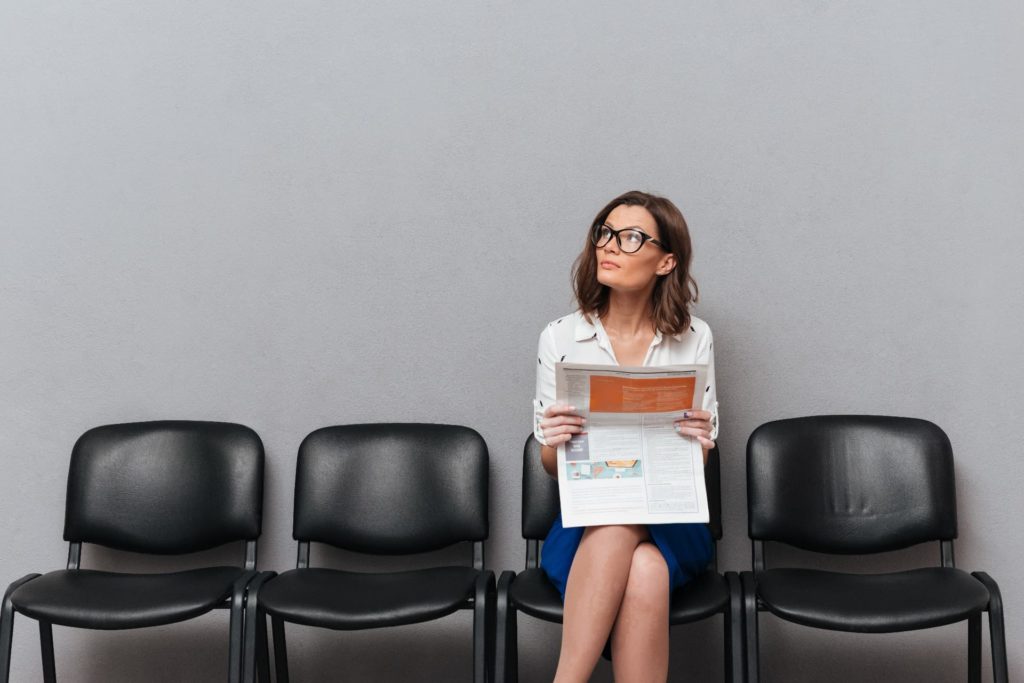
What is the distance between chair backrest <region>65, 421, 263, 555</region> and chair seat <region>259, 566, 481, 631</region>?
1.08ft

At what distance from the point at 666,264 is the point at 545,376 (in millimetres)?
415

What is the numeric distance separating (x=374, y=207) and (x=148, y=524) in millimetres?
1148

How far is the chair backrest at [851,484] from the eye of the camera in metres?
2.46

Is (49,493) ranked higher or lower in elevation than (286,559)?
higher

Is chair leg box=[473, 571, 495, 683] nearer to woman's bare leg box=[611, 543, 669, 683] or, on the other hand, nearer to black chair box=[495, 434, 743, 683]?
black chair box=[495, 434, 743, 683]

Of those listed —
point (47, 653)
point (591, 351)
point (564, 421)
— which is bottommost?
point (47, 653)

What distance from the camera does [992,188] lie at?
2582 mm

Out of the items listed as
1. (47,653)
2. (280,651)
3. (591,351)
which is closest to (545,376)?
(591,351)

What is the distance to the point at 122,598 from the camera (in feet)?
7.47

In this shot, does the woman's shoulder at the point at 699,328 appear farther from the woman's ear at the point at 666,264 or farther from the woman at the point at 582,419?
the woman's ear at the point at 666,264

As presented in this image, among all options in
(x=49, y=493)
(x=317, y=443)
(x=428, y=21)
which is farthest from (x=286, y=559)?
(x=428, y=21)

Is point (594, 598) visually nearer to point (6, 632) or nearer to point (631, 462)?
point (631, 462)

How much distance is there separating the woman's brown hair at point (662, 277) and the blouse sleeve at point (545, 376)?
0.12 meters

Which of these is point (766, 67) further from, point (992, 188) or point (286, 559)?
point (286, 559)
